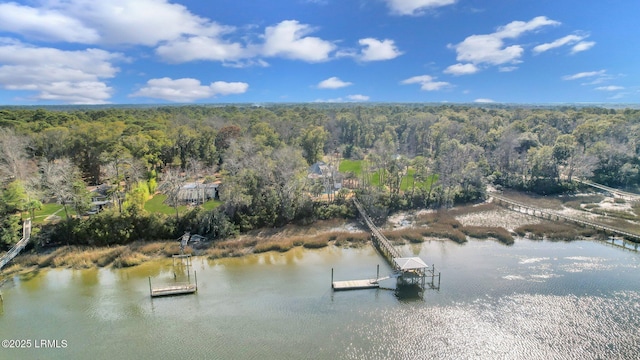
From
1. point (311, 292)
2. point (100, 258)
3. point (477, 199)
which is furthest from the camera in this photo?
point (477, 199)

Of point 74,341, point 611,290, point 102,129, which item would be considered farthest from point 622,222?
point 102,129

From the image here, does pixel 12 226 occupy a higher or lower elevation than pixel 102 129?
lower

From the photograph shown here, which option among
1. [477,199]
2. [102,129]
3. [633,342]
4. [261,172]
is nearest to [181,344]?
[261,172]

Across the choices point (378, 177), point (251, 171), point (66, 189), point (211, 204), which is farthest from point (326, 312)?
point (378, 177)

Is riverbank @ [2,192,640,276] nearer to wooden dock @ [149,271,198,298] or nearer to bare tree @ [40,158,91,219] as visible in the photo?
bare tree @ [40,158,91,219]

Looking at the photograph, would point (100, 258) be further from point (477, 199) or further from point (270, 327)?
point (477, 199)

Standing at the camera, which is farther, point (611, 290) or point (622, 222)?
point (622, 222)

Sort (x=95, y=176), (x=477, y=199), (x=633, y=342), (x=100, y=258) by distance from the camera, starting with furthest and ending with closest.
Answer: (x=95, y=176)
(x=477, y=199)
(x=100, y=258)
(x=633, y=342)

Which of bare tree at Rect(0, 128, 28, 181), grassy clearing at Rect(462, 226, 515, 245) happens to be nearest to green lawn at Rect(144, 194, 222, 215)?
bare tree at Rect(0, 128, 28, 181)

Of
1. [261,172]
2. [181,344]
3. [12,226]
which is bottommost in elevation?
[181,344]
